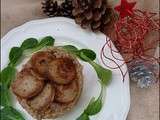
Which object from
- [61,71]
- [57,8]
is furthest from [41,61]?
[57,8]

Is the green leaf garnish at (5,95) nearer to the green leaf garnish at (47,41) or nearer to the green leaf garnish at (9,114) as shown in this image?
the green leaf garnish at (9,114)

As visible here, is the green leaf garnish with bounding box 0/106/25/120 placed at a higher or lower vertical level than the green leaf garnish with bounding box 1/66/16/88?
lower

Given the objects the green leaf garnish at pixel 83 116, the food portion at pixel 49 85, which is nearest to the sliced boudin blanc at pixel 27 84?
the food portion at pixel 49 85

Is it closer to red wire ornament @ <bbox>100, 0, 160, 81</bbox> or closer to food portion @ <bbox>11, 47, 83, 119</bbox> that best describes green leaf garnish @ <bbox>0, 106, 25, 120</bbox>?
food portion @ <bbox>11, 47, 83, 119</bbox>

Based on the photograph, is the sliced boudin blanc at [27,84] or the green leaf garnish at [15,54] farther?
the green leaf garnish at [15,54]

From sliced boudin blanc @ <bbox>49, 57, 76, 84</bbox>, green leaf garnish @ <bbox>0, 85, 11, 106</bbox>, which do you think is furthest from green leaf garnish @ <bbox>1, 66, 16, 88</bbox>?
sliced boudin blanc @ <bbox>49, 57, 76, 84</bbox>

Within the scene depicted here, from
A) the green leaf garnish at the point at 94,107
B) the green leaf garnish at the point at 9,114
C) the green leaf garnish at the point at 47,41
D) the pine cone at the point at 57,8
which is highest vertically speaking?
the pine cone at the point at 57,8

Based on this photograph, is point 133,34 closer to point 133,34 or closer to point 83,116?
point 133,34

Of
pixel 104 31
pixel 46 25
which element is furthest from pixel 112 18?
pixel 46 25
